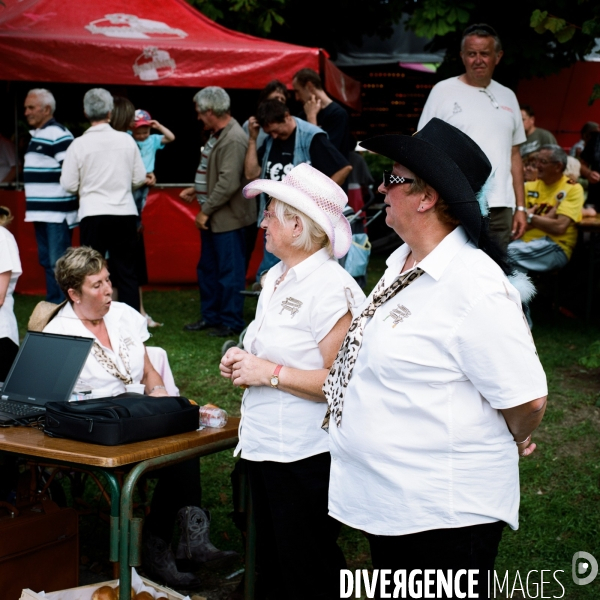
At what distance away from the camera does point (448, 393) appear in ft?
7.49

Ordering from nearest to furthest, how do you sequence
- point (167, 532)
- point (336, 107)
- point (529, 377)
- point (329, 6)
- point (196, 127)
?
point (529, 377) → point (167, 532) → point (336, 107) → point (196, 127) → point (329, 6)

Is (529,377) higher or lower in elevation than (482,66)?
lower

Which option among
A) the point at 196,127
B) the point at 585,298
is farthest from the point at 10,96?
the point at 585,298

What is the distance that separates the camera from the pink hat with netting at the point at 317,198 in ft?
10.3

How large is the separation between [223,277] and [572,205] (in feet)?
10.5

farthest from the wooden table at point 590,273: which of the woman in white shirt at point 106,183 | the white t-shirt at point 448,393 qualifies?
the white t-shirt at point 448,393

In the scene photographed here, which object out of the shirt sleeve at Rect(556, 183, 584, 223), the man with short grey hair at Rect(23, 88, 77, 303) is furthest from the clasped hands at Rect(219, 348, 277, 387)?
the shirt sleeve at Rect(556, 183, 584, 223)

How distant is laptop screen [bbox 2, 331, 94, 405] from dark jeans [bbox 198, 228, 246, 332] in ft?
12.7

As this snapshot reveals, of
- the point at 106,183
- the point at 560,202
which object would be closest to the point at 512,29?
the point at 560,202

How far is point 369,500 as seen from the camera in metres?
2.42

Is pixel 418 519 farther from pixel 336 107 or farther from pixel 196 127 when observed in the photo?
pixel 196 127

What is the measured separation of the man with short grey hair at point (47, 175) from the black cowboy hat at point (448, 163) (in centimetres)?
574

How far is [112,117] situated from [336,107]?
1907mm

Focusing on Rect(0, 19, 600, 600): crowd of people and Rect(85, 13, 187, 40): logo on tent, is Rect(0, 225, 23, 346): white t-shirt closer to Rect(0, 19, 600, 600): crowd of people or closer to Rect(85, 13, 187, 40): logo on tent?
Rect(0, 19, 600, 600): crowd of people
